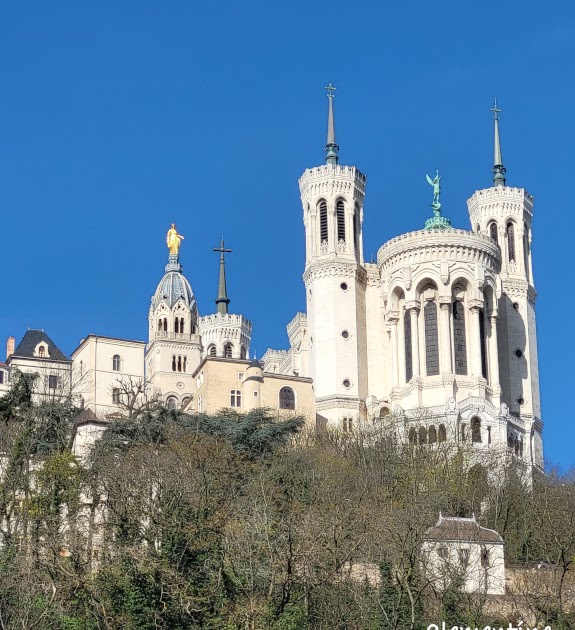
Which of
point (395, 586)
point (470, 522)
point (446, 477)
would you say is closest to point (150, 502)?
point (395, 586)

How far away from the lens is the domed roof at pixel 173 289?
111 m

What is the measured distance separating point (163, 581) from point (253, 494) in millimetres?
9744

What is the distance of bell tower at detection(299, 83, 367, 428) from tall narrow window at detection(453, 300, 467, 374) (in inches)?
225

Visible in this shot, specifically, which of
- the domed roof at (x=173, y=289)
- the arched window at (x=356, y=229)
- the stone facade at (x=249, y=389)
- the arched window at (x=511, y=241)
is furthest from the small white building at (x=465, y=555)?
the domed roof at (x=173, y=289)

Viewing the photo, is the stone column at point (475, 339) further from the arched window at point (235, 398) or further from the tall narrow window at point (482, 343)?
the arched window at point (235, 398)

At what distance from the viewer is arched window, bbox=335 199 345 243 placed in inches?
3511

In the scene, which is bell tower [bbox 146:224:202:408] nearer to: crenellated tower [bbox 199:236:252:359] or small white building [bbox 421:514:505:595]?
crenellated tower [bbox 199:236:252:359]

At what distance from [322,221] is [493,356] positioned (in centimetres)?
1286

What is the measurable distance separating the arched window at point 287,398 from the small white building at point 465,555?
26.4 m

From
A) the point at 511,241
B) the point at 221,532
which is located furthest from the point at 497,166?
the point at 221,532

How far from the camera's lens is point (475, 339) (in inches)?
3285

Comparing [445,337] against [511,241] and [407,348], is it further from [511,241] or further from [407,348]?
[511,241]

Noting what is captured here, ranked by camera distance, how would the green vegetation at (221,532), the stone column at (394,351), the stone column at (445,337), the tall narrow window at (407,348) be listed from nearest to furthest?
the green vegetation at (221,532)
the stone column at (445,337)
the tall narrow window at (407,348)
the stone column at (394,351)

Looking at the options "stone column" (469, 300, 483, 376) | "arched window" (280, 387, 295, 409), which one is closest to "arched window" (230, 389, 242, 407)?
"arched window" (280, 387, 295, 409)
